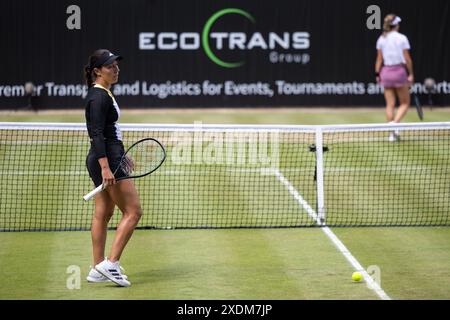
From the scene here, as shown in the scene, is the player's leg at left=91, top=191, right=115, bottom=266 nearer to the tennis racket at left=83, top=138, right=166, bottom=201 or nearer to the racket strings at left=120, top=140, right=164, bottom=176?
the tennis racket at left=83, top=138, right=166, bottom=201

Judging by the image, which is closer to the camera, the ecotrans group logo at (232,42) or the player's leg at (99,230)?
the player's leg at (99,230)

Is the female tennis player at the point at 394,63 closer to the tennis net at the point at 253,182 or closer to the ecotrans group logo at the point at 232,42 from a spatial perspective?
the tennis net at the point at 253,182

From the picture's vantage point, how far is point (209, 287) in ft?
28.2

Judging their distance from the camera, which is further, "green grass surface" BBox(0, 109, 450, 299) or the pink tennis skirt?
the pink tennis skirt

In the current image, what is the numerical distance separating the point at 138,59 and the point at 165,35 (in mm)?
774

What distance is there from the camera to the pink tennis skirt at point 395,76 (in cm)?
1750

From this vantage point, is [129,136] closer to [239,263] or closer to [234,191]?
[234,191]

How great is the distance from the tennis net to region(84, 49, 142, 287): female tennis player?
7.66ft

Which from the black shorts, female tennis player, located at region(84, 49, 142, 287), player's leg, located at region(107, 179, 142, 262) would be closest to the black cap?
female tennis player, located at region(84, 49, 142, 287)

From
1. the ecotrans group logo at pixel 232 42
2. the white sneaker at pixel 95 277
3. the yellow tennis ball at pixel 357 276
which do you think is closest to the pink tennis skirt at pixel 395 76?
the ecotrans group logo at pixel 232 42

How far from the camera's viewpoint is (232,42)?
72.2ft

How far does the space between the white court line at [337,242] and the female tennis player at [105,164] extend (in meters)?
2.08

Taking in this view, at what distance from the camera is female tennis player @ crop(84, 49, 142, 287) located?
28.0 feet
